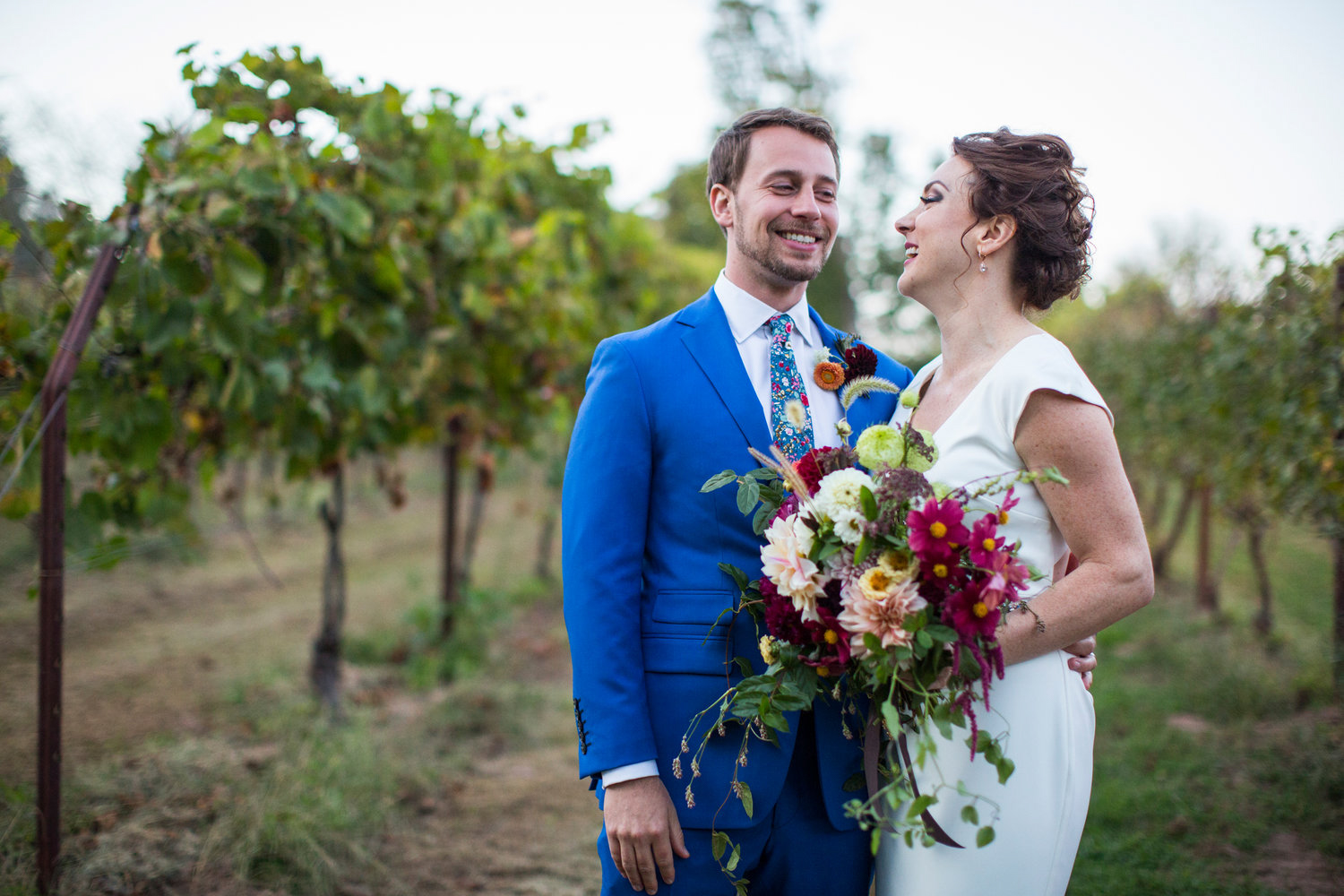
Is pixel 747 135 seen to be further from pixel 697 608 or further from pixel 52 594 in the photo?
pixel 52 594

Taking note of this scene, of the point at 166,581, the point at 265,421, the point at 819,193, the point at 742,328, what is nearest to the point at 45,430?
the point at 265,421

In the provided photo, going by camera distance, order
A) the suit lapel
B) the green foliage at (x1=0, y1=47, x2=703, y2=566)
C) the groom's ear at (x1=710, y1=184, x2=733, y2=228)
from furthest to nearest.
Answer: the green foliage at (x1=0, y1=47, x2=703, y2=566)
the groom's ear at (x1=710, y1=184, x2=733, y2=228)
the suit lapel

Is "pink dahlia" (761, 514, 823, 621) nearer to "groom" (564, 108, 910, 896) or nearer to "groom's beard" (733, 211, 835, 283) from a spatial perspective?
"groom" (564, 108, 910, 896)

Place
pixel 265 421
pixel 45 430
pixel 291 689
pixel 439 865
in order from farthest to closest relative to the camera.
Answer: pixel 291 689 < pixel 265 421 < pixel 439 865 < pixel 45 430

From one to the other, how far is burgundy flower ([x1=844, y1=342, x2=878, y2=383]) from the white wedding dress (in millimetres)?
362

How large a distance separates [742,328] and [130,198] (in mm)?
2046

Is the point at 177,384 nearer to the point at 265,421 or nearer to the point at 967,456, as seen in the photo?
the point at 265,421

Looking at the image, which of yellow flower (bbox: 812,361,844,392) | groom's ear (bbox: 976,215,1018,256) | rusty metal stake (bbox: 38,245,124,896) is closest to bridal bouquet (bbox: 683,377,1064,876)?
yellow flower (bbox: 812,361,844,392)

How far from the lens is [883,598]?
4.55ft

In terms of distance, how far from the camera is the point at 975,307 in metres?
1.81

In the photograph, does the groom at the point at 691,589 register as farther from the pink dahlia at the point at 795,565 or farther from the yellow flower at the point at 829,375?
the pink dahlia at the point at 795,565

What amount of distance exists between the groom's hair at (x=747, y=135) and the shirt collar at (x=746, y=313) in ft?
0.90

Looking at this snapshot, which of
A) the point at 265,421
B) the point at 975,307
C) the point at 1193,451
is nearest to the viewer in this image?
the point at 975,307

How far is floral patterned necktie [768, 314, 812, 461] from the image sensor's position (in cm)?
190
